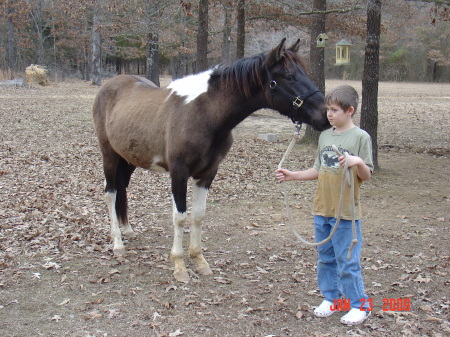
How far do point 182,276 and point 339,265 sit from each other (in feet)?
5.24

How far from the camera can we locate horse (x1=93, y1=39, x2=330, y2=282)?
388 centimetres

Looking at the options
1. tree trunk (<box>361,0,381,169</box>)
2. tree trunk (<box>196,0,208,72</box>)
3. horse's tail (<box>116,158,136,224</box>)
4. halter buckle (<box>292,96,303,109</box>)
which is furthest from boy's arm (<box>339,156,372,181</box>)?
tree trunk (<box>196,0,208,72</box>)

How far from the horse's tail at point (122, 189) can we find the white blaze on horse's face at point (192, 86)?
1.29 meters

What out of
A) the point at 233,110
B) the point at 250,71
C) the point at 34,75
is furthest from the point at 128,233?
the point at 34,75

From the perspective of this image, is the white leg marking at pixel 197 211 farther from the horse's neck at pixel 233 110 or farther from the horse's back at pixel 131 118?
the horse's neck at pixel 233 110

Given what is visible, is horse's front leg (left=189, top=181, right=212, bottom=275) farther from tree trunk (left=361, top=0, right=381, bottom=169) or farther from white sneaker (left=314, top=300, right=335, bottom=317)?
tree trunk (left=361, top=0, right=381, bottom=169)

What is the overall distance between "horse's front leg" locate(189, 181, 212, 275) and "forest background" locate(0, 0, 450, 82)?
843 cm

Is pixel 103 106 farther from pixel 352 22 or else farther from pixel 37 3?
pixel 37 3

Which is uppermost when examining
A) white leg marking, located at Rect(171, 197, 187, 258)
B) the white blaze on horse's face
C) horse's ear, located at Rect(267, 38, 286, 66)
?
horse's ear, located at Rect(267, 38, 286, 66)

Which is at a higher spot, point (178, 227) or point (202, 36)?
point (202, 36)

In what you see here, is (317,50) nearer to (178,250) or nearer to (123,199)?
(123,199)

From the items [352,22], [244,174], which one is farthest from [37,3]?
[244,174]

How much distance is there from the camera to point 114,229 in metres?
5.15

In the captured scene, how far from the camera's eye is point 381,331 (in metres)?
3.40
